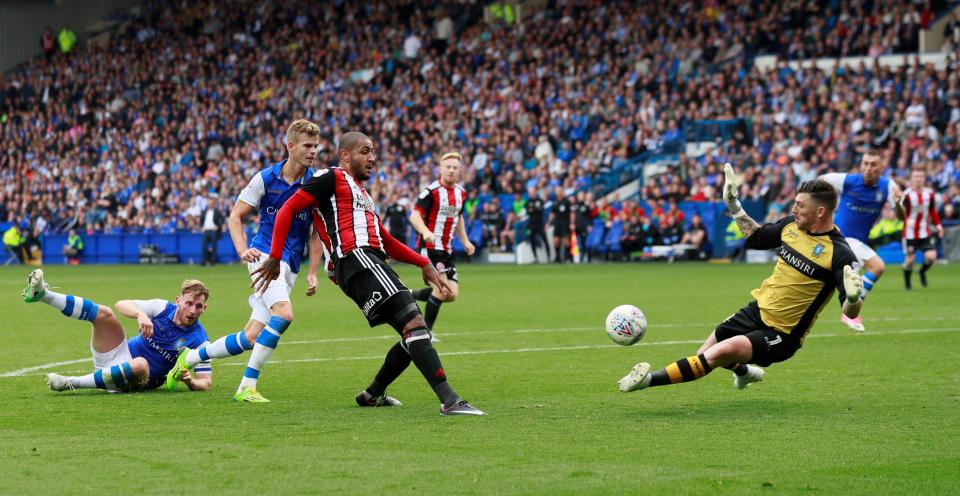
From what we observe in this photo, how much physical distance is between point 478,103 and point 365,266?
124 ft

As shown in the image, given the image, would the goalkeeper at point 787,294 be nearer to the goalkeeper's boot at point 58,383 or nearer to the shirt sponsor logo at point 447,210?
the goalkeeper's boot at point 58,383

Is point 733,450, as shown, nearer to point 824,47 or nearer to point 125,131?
point 824,47

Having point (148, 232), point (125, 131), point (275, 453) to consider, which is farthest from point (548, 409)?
point (125, 131)

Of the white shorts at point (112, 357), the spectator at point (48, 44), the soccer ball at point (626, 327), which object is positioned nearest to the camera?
the soccer ball at point (626, 327)

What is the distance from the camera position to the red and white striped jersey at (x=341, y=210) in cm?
921

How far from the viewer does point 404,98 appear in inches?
1925

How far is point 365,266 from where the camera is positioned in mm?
9117

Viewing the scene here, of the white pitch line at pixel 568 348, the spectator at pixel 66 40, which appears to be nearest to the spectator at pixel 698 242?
the white pitch line at pixel 568 348

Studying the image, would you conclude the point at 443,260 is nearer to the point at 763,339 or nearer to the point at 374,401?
the point at 374,401

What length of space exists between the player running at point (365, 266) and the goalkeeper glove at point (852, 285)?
2508 millimetres

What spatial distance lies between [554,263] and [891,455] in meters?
31.2

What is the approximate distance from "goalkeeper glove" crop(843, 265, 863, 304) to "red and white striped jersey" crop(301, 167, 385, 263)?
10.5ft

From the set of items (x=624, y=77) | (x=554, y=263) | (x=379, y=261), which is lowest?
(x=554, y=263)

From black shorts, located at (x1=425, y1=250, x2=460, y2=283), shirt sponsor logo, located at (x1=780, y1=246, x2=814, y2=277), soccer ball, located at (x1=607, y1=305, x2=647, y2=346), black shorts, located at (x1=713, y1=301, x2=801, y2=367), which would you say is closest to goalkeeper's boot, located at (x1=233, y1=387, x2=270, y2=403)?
soccer ball, located at (x1=607, y1=305, x2=647, y2=346)
